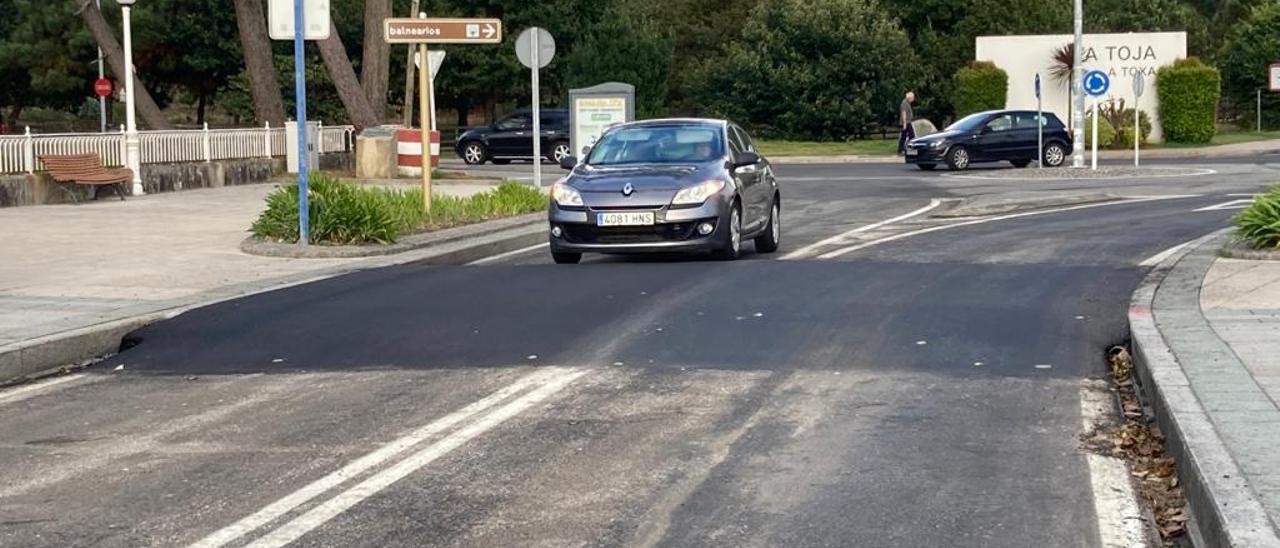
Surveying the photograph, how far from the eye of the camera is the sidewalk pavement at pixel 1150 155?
45062 millimetres

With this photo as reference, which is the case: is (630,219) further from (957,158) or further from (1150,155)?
(1150,155)

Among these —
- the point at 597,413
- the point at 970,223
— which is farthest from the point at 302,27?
the point at 597,413

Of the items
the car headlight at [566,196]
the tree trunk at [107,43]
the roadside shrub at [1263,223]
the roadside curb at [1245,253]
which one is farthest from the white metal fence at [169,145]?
the roadside shrub at [1263,223]

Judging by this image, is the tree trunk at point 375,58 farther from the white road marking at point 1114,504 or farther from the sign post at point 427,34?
the white road marking at point 1114,504

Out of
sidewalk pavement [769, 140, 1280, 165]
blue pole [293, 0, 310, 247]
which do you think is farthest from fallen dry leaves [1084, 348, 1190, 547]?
sidewalk pavement [769, 140, 1280, 165]

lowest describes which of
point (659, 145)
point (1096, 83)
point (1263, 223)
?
point (1263, 223)

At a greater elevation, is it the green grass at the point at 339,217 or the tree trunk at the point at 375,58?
the tree trunk at the point at 375,58

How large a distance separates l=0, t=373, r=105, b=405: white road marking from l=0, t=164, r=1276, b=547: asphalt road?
0.04 m

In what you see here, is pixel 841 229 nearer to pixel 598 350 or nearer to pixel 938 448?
pixel 598 350

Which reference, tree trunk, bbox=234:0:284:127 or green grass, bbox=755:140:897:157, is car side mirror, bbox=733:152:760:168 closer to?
tree trunk, bbox=234:0:284:127

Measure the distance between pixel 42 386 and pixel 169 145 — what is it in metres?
20.7

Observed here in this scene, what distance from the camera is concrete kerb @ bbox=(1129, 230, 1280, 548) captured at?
5.67 meters

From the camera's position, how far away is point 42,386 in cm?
1024

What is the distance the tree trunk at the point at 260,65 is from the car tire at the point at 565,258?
68.4 ft
